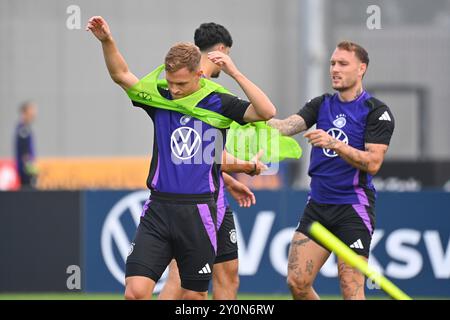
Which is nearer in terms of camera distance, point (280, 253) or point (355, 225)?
point (355, 225)

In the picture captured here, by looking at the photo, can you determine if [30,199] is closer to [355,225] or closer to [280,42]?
[355,225]

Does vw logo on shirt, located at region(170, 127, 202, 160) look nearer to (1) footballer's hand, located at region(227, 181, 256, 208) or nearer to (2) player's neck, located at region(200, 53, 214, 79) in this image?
(2) player's neck, located at region(200, 53, 214, 79)

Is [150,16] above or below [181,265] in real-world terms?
above

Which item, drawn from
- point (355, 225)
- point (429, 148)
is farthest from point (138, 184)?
point (355, 225)

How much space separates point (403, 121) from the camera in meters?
29.1

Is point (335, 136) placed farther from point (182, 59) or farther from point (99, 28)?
point (99, 28)

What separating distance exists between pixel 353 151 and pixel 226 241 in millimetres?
1308

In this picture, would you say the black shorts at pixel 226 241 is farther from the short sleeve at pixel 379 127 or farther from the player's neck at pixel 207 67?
the short sleeve at pixel 379 127

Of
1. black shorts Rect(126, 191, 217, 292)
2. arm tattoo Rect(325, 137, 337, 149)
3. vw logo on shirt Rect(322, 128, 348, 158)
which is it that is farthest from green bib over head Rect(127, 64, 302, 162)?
arm tattoo Rect(325, 137, 337, 149)

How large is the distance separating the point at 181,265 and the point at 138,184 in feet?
52.6

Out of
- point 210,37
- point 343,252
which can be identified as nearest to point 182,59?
point 210,37

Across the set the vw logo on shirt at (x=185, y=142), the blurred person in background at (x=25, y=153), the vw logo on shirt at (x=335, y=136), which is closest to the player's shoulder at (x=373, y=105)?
the vw logo on shirt at (x=335, y=136)

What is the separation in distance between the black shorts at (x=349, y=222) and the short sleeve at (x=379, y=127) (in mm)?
590

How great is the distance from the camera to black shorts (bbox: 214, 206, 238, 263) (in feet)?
29.2
